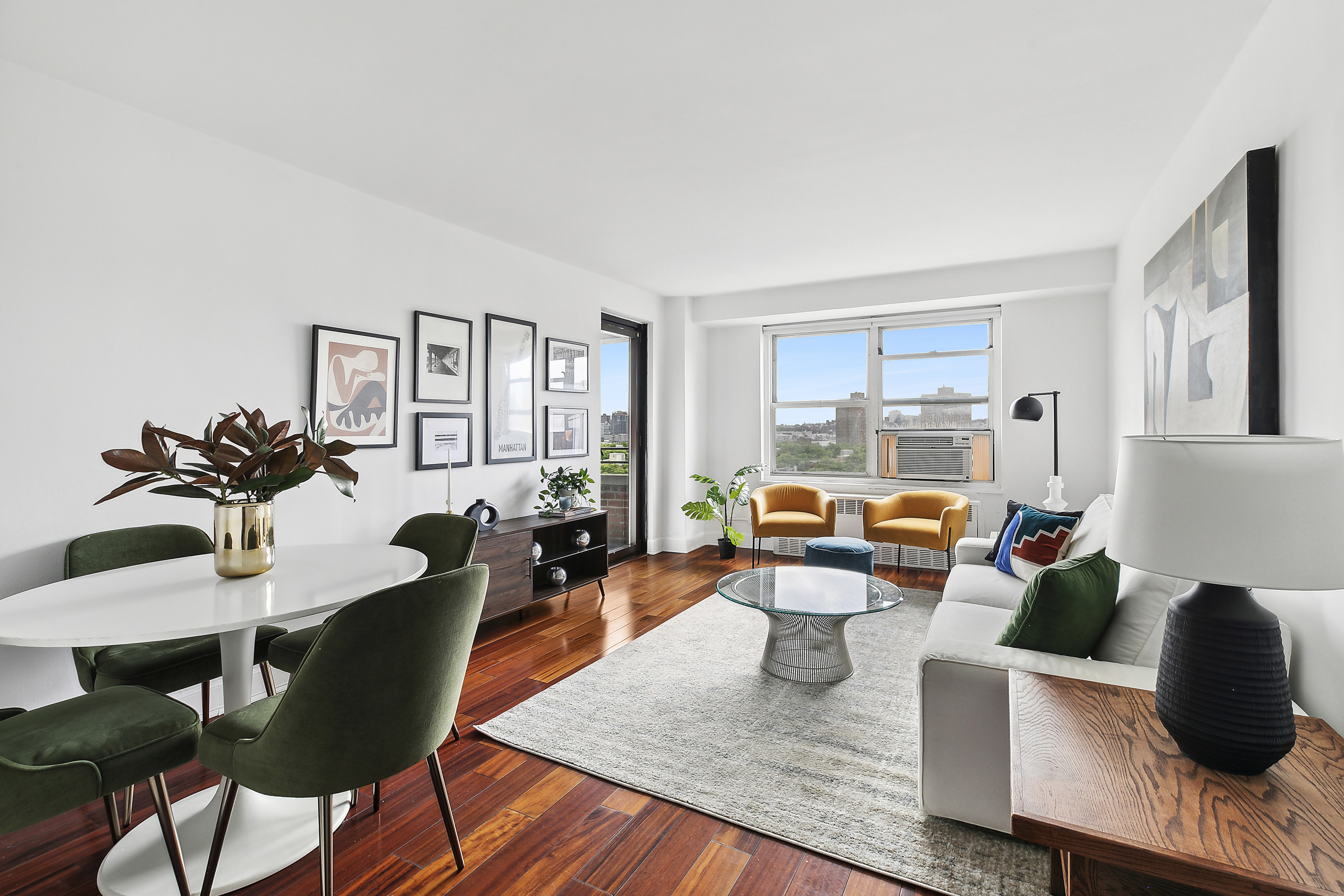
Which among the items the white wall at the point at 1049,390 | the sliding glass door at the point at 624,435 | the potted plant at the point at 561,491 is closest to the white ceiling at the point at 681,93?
the white wall at the point at 1049,390

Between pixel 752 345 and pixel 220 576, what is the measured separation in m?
5.23

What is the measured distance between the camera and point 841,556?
4.22m

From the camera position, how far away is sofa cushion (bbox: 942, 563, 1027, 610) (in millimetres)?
3014

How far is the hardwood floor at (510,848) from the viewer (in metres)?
1.73

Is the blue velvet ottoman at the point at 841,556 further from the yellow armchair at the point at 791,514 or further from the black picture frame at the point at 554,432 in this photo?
the black picture frame at the point at 554,432

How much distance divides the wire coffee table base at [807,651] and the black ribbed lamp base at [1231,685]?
1.89m

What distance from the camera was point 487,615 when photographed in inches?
143

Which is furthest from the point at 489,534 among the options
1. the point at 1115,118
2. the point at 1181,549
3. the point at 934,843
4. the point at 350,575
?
the point at 1115,118

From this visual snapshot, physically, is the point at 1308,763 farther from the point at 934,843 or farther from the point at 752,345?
the point at 752,345

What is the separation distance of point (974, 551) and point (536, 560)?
9.03 ft

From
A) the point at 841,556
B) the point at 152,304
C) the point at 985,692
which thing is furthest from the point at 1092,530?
the point at 152,304

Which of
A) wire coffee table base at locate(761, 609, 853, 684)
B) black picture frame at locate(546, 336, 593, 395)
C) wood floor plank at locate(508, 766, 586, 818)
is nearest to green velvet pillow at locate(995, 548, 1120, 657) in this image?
wire coffee table base at locate(761, 609, 853, 684)

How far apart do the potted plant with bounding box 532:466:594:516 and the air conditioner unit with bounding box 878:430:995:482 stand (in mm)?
2899

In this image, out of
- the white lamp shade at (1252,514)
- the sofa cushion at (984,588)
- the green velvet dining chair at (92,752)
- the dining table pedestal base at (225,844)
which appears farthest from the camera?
the sofa cushion at (984,588)
